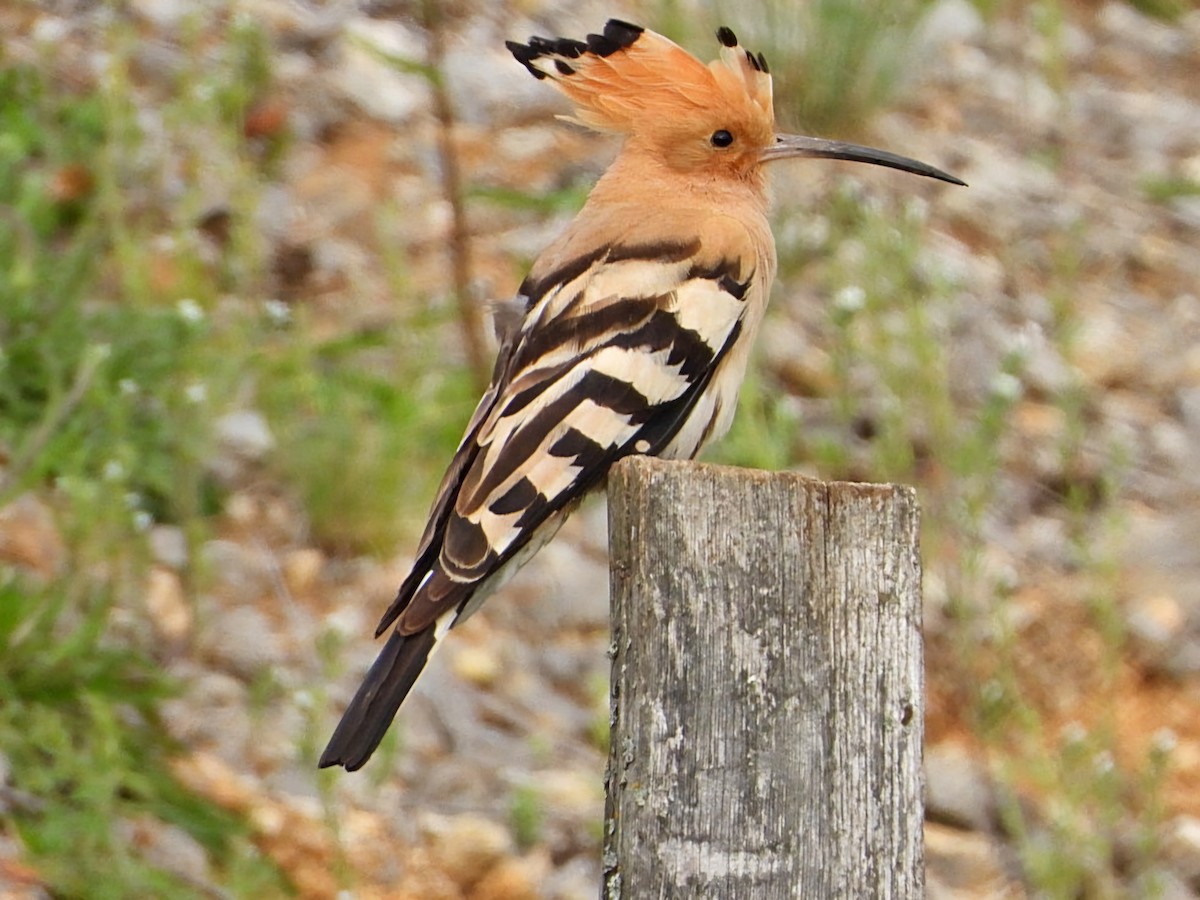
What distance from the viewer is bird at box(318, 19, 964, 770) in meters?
2.38

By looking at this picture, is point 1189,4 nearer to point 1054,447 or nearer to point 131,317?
point 1054,447

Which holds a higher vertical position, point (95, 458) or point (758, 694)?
point (758, 694)

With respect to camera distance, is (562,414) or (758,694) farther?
(562,414)

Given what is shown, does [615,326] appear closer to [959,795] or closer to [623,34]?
[623,34]

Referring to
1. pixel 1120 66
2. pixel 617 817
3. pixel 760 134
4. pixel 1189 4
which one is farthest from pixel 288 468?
pixel 1189 4

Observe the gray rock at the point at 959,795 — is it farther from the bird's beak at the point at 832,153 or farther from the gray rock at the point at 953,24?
the gray rock at the point at 953,24

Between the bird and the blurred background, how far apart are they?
1.75 feet

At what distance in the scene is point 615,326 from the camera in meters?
2.64

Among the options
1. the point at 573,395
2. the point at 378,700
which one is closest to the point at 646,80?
the point at 573,395

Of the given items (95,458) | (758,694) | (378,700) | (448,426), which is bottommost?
(448,426)

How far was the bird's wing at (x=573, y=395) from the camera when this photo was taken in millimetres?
2396

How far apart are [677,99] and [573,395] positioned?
0.65 metres

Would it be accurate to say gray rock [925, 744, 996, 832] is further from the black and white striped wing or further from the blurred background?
the black and white striped wing

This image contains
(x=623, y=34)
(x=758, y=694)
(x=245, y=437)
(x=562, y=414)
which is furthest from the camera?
(x=245, y=437)
